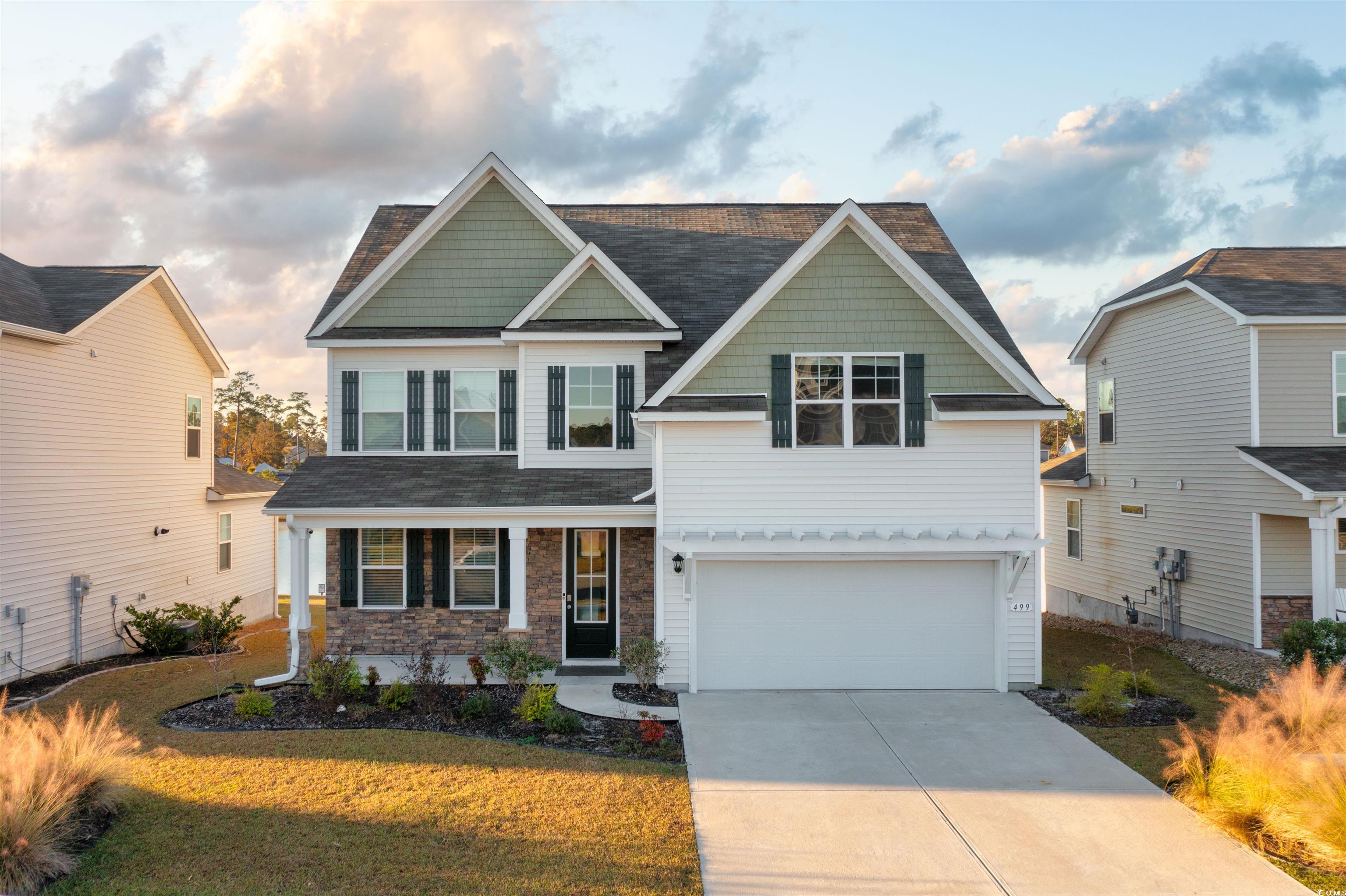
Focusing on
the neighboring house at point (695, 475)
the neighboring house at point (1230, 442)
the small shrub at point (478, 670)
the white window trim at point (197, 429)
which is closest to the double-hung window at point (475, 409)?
the neighboring house at point (695, 475)

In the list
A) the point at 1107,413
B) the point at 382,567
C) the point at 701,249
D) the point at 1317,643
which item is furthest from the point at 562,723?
the point at 1107,413

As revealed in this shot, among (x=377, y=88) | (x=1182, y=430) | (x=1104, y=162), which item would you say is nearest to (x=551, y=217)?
(x=377, y=88)

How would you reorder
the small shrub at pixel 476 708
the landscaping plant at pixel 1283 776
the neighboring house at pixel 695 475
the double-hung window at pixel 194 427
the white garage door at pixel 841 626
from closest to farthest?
the landscaping plant at pixel 1283 776, the small shrub at pixel 476 708, the neighboring house at pixel 695 475, the white garage door at pixel 841 626, the double-hung window at pixel 194 427

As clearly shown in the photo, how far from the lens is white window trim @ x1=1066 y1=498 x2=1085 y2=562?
1892cm

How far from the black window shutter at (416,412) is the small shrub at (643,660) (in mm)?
5427

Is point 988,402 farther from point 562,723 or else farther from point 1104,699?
point 562,723

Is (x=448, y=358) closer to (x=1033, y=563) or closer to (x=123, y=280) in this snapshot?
(x=123, y=280)

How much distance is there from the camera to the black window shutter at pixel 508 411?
13.5 m

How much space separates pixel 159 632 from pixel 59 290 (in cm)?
667

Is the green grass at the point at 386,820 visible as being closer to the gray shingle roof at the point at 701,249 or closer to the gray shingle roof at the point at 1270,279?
the gray shingle roof at the point at 701,249

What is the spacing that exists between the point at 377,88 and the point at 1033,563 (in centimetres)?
1572

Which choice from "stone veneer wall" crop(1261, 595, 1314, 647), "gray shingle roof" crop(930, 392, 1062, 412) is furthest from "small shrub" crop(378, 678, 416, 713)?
"stone veneer wall" crop(1261, 595, 1314, 647)

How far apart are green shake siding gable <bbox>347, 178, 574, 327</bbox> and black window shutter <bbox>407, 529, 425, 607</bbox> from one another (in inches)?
149

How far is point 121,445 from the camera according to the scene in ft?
48.0
